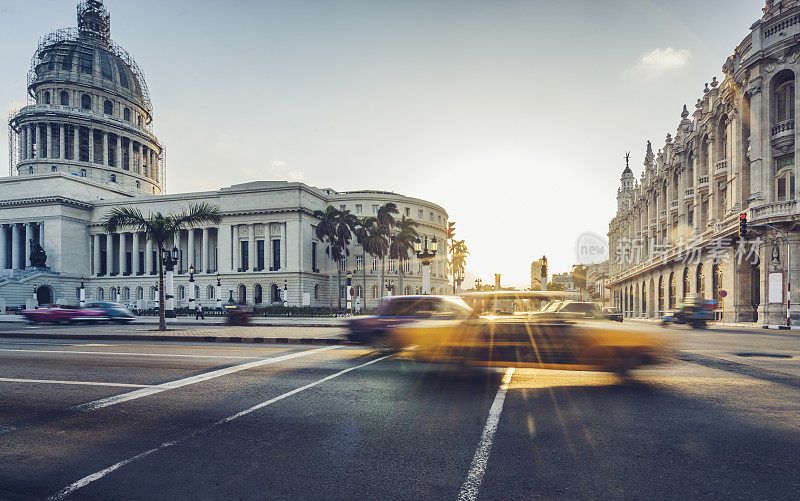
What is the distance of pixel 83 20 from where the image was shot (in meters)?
98.1

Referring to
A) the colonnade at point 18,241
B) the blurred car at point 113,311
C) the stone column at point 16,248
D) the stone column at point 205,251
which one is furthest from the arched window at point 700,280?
the stone column at point 16,248

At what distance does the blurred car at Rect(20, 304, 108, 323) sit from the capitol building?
1306 inches

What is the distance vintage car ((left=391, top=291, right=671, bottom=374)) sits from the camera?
10352 millimetres

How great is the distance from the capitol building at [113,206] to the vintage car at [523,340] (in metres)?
51.8

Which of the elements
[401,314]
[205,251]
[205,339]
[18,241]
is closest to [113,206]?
[18,241]

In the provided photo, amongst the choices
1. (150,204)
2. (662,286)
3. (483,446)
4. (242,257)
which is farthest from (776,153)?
(150,204)

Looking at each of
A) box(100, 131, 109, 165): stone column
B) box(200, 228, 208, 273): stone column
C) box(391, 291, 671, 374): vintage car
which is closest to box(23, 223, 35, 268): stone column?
box(100, 131, 109, 165): stone column

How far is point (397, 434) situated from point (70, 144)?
10724 centimetres

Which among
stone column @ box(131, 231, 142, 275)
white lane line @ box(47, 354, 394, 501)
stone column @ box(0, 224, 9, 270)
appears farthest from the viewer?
stone column @ box(131, 231, 142, 275)

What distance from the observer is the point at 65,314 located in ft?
99.3

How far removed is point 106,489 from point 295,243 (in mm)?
68796

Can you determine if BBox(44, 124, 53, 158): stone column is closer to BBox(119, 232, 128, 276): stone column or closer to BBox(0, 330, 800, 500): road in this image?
BBox(119, 232, 128, 276): stone column

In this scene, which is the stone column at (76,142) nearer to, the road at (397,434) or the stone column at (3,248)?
the stone column at (3,248)

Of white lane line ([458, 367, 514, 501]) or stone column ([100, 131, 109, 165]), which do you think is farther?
stone column ([100, 131, 109, 165])
